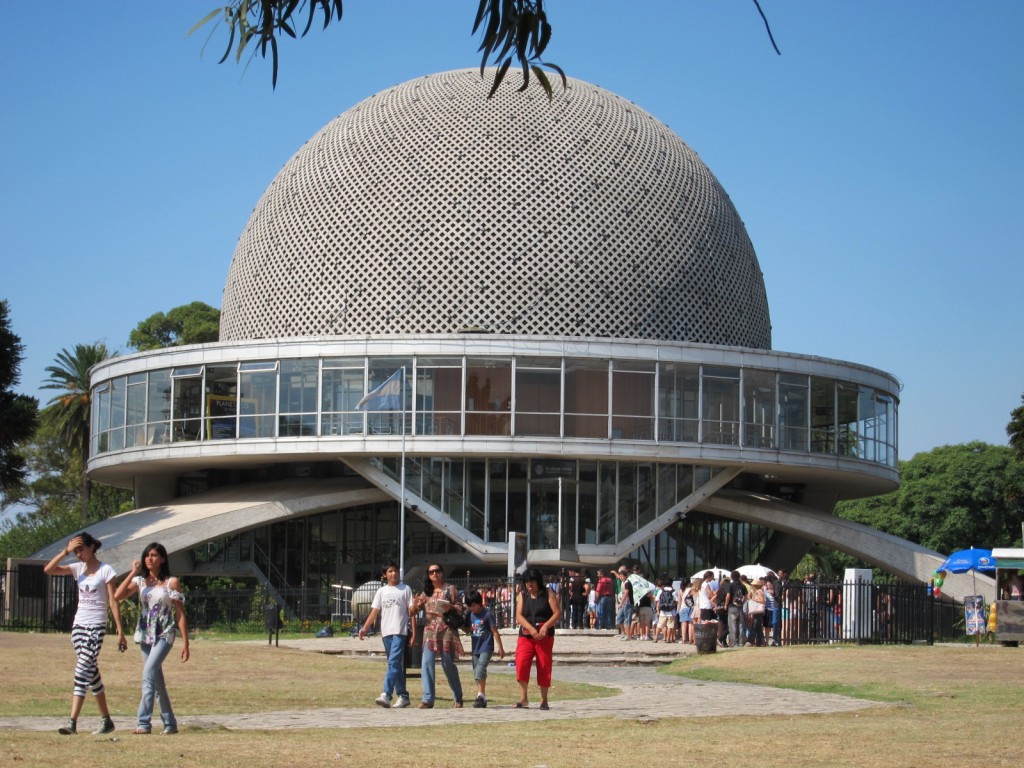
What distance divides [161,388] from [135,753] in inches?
1035

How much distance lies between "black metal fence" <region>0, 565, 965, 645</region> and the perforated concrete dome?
660 cm

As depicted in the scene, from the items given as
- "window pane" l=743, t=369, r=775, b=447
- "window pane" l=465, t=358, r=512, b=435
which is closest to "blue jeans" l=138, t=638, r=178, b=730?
"window pane" l=465, t=358, r=512, b=435

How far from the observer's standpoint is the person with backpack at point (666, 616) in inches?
882

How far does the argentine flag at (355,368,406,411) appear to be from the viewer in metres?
31.4

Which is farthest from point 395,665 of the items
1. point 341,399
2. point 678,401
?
point 678,401

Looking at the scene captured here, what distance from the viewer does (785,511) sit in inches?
1356

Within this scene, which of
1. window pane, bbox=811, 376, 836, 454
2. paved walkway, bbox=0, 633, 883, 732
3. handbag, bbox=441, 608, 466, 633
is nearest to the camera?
paved walkway, bbox=0, 633, 883, 732

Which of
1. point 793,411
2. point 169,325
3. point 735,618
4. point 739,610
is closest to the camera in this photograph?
point 735,618

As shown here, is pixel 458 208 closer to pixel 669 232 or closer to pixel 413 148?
pixel 413 148

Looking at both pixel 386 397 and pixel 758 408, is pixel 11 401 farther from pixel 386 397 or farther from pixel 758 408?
pixel 758 408

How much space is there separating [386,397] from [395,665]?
20.0 m

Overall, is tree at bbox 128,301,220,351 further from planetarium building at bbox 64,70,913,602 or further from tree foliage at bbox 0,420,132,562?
planetarium building at bbox 64,70,913,602

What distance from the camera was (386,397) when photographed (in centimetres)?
3150

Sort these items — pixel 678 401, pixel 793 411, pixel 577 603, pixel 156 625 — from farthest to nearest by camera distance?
pixel 793 411 < pixel 678 401 < pixel 577 603 < pixel 156 625
